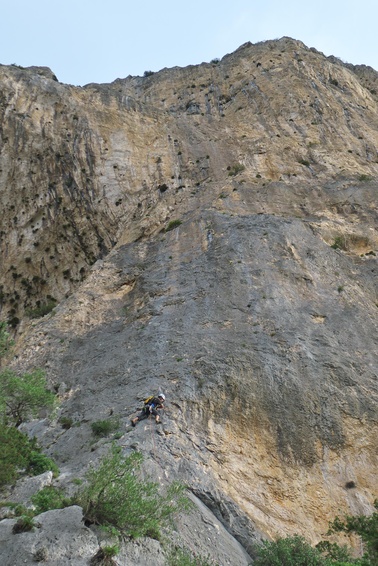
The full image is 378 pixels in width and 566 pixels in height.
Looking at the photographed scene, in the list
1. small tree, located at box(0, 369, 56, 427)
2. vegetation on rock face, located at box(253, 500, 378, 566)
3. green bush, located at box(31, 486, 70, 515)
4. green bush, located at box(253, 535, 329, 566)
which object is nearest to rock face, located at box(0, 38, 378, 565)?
vegetation on rock face, located at box(253, 500, 378, 566)

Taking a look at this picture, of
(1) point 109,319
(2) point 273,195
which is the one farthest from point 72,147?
(1) point 109,319

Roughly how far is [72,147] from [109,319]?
17.7 metres

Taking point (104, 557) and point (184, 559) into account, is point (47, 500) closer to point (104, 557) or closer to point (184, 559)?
point (104, 557)

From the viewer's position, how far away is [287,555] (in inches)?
437

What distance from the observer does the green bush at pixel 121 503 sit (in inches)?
394

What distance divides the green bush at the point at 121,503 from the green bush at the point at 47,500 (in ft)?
0.94

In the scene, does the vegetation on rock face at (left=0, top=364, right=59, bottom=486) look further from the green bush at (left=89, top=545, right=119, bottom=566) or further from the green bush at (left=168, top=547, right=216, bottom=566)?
the green bush at (left=168, top=547, right=216, bottom=566)

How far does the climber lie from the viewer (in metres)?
14.9

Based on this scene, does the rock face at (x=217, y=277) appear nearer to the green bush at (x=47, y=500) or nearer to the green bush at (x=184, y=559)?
the green bush at (x=184, y=559)

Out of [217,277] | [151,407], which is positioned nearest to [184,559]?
[151,407]

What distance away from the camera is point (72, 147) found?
117 ft

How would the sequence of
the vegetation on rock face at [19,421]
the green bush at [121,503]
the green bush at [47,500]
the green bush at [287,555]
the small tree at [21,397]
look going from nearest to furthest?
the green bush at [121,503] < the green bush at [47,500] < the green bush at [287,555] < the vegetation on rock face at [19,421] < the small tree at [21,397]

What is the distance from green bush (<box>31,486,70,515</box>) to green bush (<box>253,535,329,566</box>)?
417cm

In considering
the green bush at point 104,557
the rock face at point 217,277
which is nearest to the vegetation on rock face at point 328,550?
the rock face at point 217,277
